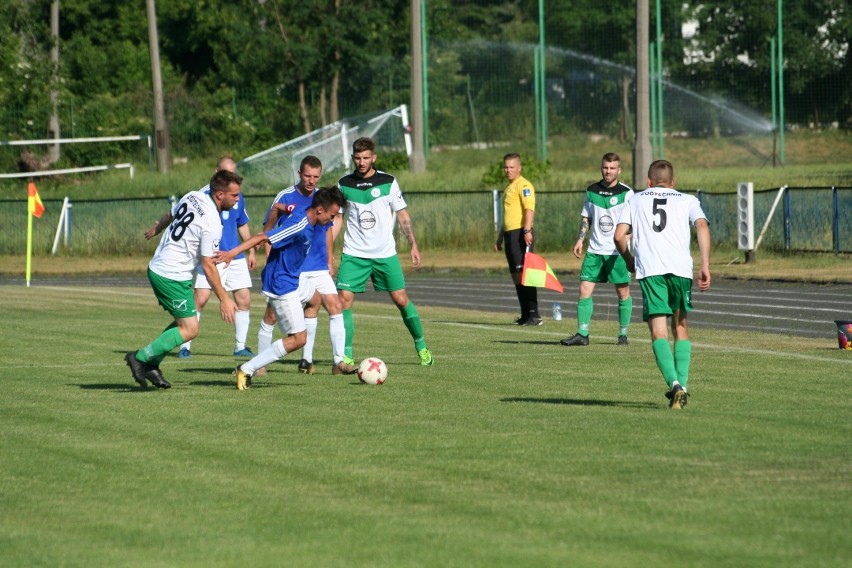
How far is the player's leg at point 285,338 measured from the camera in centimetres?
1259

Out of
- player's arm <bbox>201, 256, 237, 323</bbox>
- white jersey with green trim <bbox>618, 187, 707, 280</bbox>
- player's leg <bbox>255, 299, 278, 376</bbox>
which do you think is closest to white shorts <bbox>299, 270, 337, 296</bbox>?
player's leg <bbox>255, 299, 278, 376</bbox>

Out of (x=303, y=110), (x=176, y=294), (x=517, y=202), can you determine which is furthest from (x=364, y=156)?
(x=303, y=110)

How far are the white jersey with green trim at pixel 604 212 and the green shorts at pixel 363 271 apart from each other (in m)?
3.48

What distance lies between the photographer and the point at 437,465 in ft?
28.9

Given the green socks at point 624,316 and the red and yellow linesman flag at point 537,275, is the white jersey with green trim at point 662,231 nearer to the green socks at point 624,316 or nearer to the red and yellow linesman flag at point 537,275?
the green socks at point 624,316

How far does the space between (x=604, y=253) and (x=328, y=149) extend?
30616 millimetres

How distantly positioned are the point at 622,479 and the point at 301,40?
161ft

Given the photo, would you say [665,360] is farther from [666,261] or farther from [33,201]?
[33,201]

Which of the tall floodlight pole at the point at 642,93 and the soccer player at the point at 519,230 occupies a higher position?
the tall floodlight pole at the point at 642,93

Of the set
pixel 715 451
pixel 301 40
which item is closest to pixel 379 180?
pixel 715 451

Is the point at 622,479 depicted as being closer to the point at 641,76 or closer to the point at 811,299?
the point at 811,299

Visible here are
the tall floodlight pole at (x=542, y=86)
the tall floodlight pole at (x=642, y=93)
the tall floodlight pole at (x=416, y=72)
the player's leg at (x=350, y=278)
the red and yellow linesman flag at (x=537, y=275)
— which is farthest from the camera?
the tall floodlight pole at (x=542, y=86)

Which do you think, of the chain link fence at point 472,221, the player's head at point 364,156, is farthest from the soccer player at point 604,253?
the chain link fence at point 472,221

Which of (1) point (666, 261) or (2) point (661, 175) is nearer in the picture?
(1) point (666, 261)
